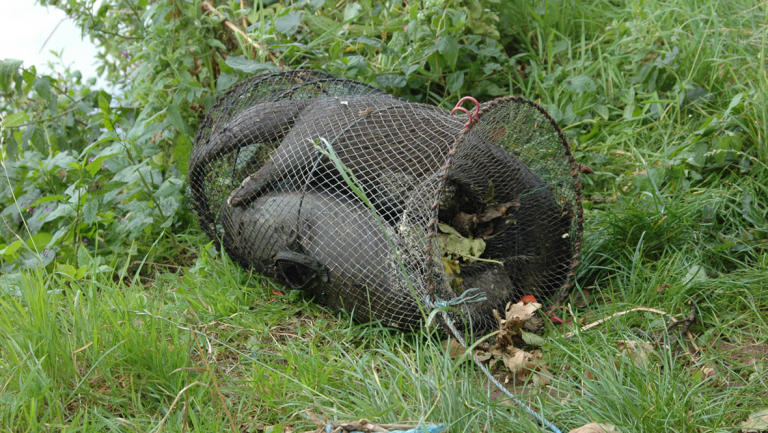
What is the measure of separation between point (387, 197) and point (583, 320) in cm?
87

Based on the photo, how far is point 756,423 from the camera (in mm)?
1908

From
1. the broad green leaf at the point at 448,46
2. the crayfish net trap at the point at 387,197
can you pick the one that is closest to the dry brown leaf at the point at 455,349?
the crayfish net trap at the point at 387,197

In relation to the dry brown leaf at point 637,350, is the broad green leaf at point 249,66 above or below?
above

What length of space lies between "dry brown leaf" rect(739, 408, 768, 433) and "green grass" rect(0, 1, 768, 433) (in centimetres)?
4

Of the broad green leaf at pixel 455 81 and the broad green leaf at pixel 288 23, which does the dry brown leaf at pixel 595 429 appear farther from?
the broad green leaf at pixel 288 23

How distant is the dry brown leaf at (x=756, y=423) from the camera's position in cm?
188

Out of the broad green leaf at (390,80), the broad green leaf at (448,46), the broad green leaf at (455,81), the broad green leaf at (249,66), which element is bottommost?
the broad green leaf at (455,81)

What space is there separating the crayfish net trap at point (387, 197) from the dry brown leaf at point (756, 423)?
900mm

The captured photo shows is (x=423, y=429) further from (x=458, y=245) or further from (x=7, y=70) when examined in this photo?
(x=7, y=70)

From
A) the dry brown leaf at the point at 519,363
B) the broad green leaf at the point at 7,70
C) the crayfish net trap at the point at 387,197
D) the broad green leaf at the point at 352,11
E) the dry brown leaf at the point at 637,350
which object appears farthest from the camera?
the broad green leaf at the point at 352,11

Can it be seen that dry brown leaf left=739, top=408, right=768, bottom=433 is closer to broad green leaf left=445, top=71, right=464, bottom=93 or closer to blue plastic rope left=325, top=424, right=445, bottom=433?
blue plastic rope left=325, top=424, right=445, bottom=433

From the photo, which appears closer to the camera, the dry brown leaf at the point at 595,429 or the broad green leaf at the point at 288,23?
the dry brown leaf at the point at 595,429

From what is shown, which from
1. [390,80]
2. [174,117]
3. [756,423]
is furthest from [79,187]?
[756,423]

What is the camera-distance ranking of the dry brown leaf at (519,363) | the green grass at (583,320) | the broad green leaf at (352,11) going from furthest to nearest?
the broad green leaf at (352,11) → the dry brown leaf at (519,363) → the green grass at (583,320)
